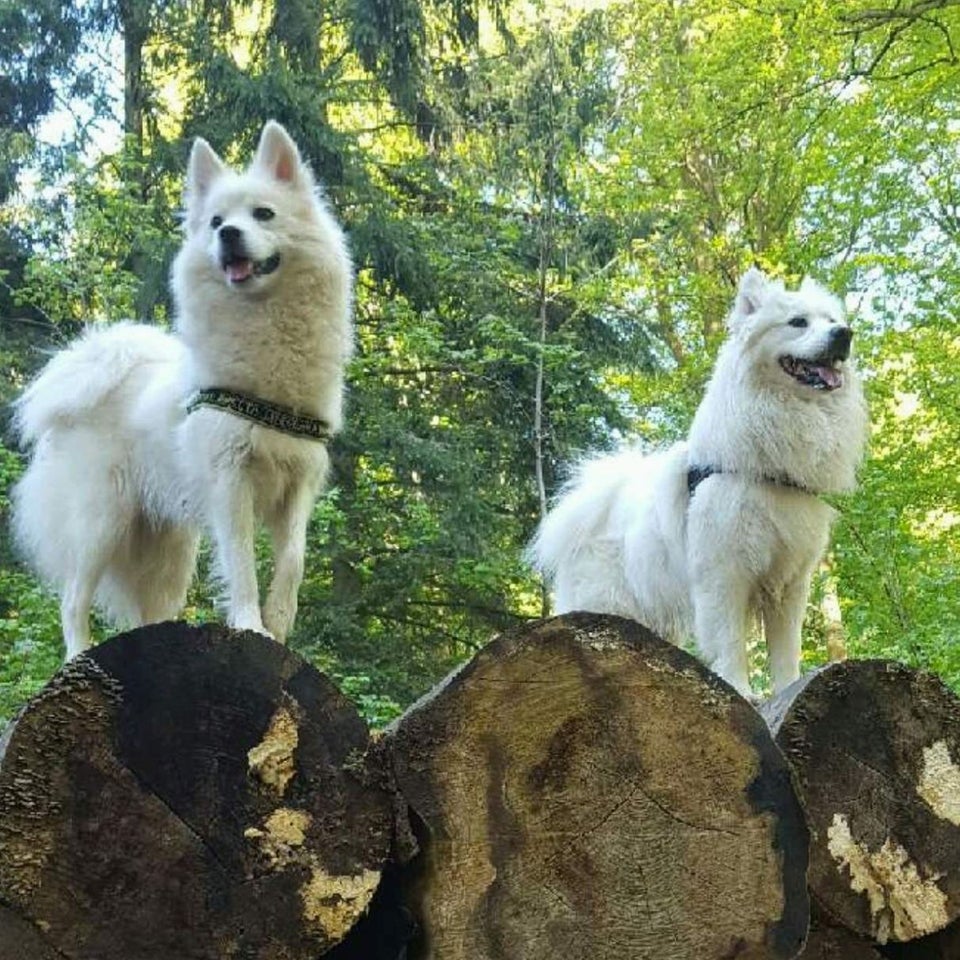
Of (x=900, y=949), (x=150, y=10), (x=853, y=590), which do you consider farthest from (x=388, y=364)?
(x=900, y=949)

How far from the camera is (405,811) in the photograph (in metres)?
2.44

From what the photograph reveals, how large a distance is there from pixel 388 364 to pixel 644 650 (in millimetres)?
11940

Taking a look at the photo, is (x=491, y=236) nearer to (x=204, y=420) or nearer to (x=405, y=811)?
(x=204, y=420)

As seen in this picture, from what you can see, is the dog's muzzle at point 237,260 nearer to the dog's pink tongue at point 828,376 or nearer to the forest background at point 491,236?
the dog's pink tongue at point 828,376

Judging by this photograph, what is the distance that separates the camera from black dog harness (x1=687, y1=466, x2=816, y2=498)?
15.2ft

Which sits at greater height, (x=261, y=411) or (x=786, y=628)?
(x=261, y=411)

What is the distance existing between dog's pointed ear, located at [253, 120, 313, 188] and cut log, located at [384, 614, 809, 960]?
258 centimetres

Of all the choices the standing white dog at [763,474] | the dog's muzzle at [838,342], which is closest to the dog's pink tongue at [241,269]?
the standing white dog at [763,474]

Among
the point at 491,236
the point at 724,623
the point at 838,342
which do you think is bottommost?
the point at 491,236

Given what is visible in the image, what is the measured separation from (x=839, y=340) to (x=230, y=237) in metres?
2.35

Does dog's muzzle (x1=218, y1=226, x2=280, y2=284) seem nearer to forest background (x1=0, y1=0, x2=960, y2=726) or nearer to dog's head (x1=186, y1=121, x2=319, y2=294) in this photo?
dog's head (x1=186, y1=121, x2=319, y2=294)

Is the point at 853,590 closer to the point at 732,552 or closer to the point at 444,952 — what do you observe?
the point at 732,552

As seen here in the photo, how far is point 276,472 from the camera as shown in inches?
160

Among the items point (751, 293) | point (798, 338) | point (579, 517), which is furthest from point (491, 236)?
point (798, 338)
